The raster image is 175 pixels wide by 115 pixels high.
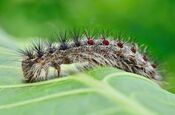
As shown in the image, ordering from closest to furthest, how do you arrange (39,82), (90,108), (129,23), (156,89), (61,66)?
(90,108), (156,89), (39,82), (61,66), (129,23)

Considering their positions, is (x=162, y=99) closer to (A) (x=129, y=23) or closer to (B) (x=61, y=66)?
(B) (x=61, y=66)

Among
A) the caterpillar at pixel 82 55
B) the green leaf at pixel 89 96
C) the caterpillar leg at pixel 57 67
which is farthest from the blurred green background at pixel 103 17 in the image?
the green leaf at pixel 89 96

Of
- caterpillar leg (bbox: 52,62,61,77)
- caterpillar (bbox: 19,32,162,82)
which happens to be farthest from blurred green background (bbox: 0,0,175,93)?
caterpillar leg (bbox: 52,62,61,77)

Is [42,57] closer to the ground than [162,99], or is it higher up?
higher up

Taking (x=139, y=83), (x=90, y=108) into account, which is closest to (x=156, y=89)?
(x=139, y=83)

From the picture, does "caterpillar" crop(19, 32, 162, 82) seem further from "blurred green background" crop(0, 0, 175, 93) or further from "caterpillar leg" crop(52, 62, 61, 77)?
"blurred green background" crop(0, 0, 175, 93)

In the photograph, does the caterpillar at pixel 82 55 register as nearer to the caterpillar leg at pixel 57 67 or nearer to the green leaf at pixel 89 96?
the caterpillar leg at pixel 57 67

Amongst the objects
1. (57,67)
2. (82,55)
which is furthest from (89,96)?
(82,55)
